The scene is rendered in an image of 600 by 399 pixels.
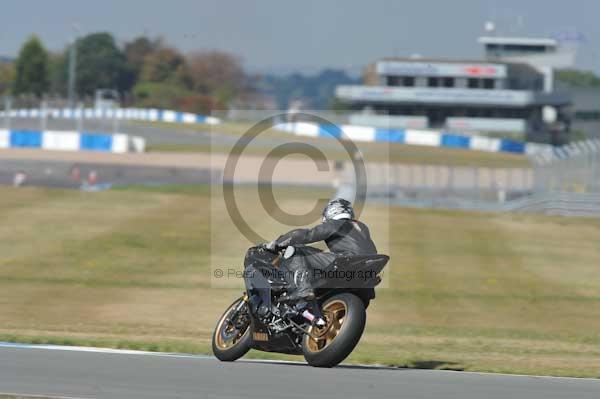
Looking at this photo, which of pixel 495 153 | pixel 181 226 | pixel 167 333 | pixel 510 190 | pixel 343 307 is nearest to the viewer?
pixel 343 307

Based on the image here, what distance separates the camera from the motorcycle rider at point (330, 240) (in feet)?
30.0

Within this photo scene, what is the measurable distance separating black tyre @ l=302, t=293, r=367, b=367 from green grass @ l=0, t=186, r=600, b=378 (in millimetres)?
1871

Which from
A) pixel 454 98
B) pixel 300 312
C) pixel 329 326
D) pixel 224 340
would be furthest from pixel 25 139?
pixel 454 98

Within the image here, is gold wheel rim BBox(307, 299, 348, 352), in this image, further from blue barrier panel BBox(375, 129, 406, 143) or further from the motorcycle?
blue barrier panel BBox(375, 129, 406, 143)

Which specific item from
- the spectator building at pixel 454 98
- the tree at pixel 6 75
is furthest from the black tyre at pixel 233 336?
the tree at pixel 6 75

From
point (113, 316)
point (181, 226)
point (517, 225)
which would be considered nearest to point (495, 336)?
point (113, 316)

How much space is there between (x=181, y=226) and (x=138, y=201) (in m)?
5.51

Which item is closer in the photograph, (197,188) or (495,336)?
(495,336)

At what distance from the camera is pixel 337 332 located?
8883 millimetres

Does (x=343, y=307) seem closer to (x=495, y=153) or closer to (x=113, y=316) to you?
(x=113, y=316)

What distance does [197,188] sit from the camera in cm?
4216

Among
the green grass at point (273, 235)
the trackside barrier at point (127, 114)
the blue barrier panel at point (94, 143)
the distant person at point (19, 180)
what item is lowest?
the green grass at point (273, 235)
